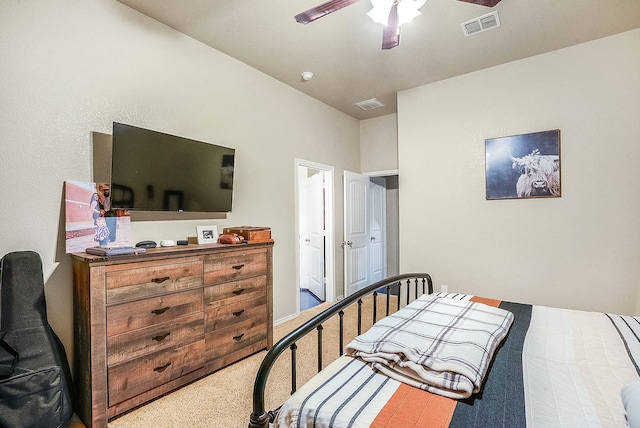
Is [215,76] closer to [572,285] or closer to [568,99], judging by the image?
[568,99]

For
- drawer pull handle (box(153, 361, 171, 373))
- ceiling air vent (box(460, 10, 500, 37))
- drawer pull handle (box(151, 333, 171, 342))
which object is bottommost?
drawer pull handle (box(153, 361, 171, 373))

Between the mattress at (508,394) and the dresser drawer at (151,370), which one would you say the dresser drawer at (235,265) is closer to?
the dresser drawer at (151,370)

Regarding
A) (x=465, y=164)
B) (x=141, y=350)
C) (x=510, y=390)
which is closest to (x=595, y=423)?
(x=510, y=390)

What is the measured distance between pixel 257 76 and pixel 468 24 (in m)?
2.14

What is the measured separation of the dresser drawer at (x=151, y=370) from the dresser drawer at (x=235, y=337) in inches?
3.7

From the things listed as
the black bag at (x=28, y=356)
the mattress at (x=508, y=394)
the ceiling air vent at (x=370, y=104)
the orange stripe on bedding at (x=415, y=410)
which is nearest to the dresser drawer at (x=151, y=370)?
the black bag at (x=28, y=356)

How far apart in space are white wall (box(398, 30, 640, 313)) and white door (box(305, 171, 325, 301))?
1.22 meters

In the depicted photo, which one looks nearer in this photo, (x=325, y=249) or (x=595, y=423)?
(x=595, y=423)

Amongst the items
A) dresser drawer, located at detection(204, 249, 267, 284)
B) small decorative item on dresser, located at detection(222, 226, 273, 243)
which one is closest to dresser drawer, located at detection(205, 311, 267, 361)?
dresser drawer, located at detection(204, 249, 267, 284)

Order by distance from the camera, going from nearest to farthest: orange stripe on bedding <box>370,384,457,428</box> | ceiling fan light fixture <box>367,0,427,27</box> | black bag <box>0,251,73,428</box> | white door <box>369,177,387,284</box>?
1. orange stripe on bedding <box>370,384,457,428</box>
2. black bag <box>0,251,73,428</box>
3. ceiling fan light fixture <box>367,0,427,27</box>
4. white door <box>369,177,387,284</box>

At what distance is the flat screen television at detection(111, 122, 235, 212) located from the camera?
220 centimetres

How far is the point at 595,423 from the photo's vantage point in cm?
96

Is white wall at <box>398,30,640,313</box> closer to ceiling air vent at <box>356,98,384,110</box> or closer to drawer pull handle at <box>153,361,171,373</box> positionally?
ceiling air vent at <box>356,98,384,110</box>

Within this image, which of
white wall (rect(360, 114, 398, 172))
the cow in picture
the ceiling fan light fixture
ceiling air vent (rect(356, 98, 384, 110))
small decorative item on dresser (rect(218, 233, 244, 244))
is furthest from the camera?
white wall (rect(360, 114, 398, 172))
